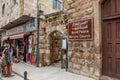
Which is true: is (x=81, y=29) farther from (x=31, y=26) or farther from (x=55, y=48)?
(x=31, y=26)

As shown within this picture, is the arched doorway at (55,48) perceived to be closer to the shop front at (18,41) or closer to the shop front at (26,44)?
the shop front at (26,44)

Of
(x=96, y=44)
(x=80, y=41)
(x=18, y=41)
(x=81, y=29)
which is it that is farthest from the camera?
(x=18, y=41)

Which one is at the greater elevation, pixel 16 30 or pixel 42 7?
pixel 42 7

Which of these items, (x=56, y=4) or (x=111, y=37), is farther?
(x=56, y=4)

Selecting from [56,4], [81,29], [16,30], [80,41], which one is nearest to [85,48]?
[80,41]

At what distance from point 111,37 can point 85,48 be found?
4.58 feet

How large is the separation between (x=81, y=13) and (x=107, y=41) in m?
1.83

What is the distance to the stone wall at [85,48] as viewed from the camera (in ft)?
24.7

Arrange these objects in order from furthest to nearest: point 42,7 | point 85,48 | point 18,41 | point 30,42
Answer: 1. point 18,41
2. point 30,42
3. point 42,7
4. point 85,48

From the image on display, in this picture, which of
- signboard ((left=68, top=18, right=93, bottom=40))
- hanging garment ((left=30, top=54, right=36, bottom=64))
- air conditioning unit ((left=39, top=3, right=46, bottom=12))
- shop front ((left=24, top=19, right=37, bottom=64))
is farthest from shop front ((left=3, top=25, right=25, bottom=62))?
signboard ((left=68, top=18, right=93, bottom=40))

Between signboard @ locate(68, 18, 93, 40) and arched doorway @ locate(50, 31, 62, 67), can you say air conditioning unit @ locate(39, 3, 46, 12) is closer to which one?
arched doorway @ locate(50, 31, 62, 67)

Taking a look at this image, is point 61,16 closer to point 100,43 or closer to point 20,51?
point 100,43

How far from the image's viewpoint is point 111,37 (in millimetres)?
7125

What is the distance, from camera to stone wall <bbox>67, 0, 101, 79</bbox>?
753 cm
